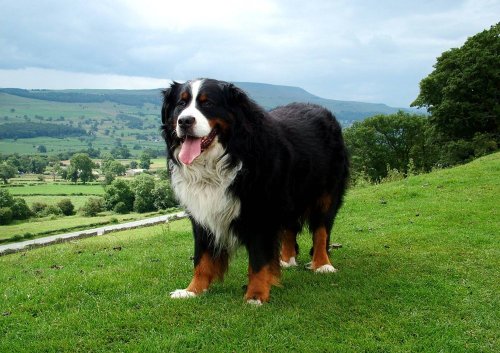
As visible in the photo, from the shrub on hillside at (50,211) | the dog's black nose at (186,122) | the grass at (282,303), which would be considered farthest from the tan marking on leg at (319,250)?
the shrub on hillside at (50,211)

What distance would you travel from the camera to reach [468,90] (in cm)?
3522

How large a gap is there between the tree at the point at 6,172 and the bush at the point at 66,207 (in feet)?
124

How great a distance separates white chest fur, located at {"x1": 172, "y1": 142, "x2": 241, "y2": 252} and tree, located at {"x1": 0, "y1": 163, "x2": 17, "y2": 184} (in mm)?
116283

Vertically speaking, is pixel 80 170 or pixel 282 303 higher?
pixel 282 303

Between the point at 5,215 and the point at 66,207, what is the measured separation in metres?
10.6

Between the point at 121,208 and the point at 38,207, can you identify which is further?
the point at 38,207

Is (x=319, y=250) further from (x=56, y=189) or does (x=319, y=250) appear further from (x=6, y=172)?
(x=6, y=172)

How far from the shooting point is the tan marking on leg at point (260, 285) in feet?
19.9

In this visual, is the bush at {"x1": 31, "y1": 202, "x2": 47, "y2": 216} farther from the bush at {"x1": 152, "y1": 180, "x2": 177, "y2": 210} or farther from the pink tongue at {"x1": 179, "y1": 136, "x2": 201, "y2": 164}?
the pink tongue at {"x1": 179, "y1": 136, "x2": 201, "y2": 164}

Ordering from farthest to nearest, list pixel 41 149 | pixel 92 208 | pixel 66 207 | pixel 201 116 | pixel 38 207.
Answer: pixel 41 149 < pixel 66 207 < pixel 38 207 < pixel 92 208 < pixel 201 116

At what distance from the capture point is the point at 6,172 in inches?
4402

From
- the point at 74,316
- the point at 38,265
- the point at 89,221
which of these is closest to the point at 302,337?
the point at 74,316

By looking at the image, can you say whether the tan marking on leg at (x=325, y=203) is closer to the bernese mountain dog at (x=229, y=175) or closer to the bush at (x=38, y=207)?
the bernese mountain dog at (x=229, y=175)

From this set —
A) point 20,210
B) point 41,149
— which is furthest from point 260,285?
point 41,149
